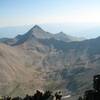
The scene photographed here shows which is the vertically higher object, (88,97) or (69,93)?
(88,97)

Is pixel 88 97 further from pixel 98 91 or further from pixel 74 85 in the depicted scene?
pixel 74 85

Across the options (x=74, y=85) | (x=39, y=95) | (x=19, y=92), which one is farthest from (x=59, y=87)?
(x=39, y=95)

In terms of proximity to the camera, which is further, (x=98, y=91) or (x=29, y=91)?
(x=29, y=91)

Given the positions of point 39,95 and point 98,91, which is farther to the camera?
point 39,95

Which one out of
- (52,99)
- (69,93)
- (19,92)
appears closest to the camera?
(52,99)

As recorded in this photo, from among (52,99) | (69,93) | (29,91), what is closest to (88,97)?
(52,99)

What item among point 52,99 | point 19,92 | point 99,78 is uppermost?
point 99,78

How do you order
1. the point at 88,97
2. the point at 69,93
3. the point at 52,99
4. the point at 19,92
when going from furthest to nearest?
1. the point at 19,92
2. the point at 69,93
3. the point at 52,99
4. the point at 88,97

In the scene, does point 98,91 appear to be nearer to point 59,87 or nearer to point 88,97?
point 88,97

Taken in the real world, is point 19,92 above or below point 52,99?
below
